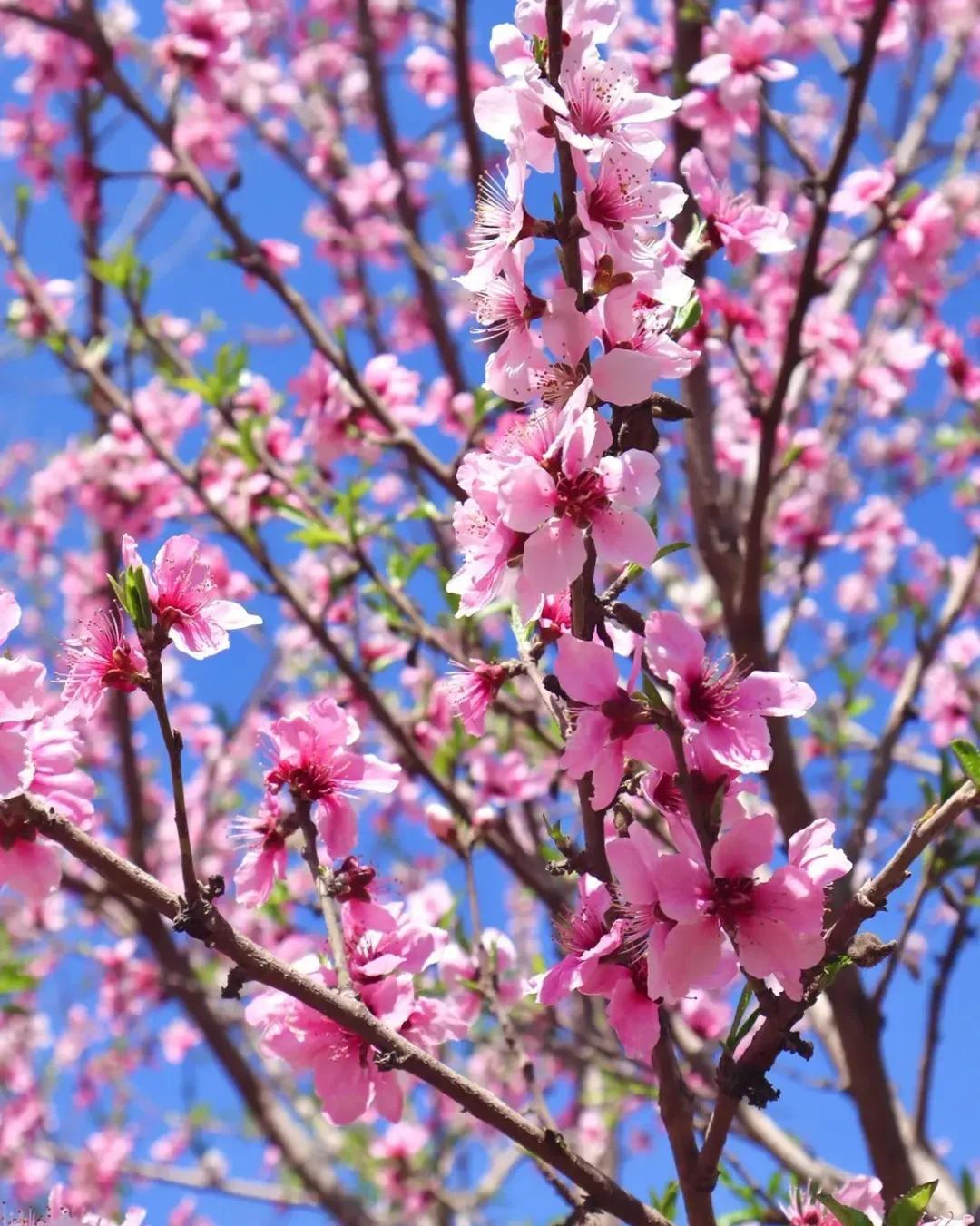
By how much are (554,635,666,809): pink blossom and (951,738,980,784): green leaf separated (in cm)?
32

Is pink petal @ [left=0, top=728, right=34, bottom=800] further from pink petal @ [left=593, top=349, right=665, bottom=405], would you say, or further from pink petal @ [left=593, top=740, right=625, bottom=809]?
pink petal @ [left=593, top=349, right=665, bottom=405]

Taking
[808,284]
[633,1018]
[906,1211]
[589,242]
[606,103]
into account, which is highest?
[808,284]

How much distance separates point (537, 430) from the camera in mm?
1356

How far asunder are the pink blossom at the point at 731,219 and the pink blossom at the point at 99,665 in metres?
1.18

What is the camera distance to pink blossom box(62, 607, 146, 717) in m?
1.44

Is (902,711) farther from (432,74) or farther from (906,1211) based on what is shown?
(432,74)

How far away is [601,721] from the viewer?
1.29 meters

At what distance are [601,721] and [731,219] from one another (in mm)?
1070

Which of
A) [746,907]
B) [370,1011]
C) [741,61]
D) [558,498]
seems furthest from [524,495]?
[741,61]

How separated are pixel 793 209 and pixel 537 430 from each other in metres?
5.08

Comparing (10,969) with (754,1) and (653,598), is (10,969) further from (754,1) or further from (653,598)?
(754,1)

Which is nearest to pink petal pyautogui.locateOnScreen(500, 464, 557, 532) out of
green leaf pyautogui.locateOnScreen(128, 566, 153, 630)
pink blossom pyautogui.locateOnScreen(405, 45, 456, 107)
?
green leaf pyautogui.locateOnScreen(128, 566, 153, 630)

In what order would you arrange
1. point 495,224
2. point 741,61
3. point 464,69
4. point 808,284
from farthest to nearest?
point 464,69 < point 741,61 < point 808,284 < point 495,224

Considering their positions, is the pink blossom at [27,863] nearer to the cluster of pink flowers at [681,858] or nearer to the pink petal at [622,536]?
the cluster of pink flowers at [681,858]
